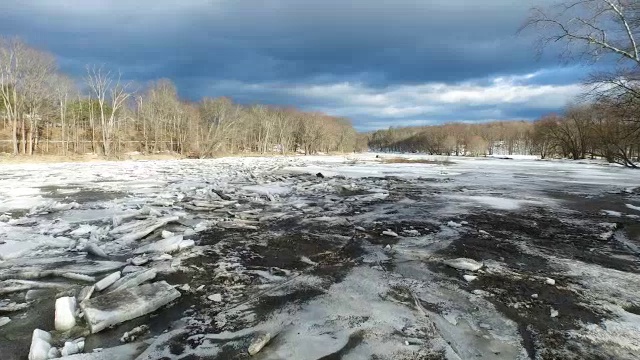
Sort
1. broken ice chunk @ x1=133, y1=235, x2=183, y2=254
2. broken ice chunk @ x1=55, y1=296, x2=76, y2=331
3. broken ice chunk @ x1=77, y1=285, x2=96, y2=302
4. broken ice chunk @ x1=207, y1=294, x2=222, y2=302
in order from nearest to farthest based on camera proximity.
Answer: broken ice chunk @ x1=55, y1=296, x2=76, y2=331
broken ice chunk @ x1=77, y1=285, x2=96, y2=302
broken ice chunk @ x1=207, y1=294, x2=222, y2=302
broken ice chunk @ x1=133, y1=235, x2=183, y2=254

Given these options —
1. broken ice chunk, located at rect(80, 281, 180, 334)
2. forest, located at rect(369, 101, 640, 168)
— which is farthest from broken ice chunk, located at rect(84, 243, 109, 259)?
forest, located at rect(369, 101, 640, 168)

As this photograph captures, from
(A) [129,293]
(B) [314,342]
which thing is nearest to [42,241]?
(A) [129,293]

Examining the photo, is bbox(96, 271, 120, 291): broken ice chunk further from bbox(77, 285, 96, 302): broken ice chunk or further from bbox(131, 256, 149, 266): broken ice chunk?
bbox(131, 256, 149, 266): broken ice chunk

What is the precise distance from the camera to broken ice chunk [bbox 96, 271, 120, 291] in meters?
4.55

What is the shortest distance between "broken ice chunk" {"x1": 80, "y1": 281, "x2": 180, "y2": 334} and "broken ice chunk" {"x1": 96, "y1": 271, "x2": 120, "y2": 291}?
16.4 inches

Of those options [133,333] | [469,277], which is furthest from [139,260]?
[469,277]

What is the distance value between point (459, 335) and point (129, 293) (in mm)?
3606

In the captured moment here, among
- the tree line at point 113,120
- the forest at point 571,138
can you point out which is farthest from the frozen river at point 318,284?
the tree line at point 113,120

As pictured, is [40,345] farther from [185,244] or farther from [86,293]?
[185,244]

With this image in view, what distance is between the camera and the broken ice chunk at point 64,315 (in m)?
3.60

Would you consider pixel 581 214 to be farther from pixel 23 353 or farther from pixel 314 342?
pixel 23 353

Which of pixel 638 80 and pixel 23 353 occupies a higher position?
pixel 638 80

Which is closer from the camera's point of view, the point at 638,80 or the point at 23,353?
the point at 23,353

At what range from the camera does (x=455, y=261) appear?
223 inches
